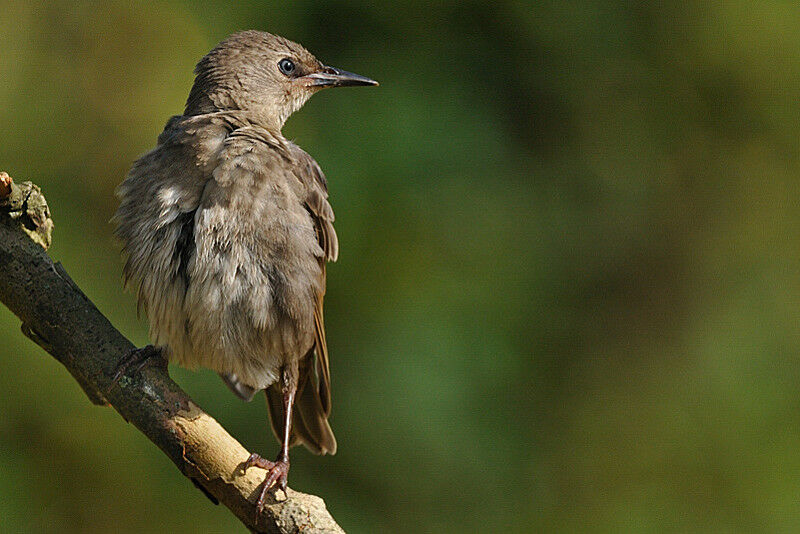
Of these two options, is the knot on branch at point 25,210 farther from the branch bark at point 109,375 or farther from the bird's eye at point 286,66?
the bird's eye at point 286,66

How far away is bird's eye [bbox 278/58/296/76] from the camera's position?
414 centimetres

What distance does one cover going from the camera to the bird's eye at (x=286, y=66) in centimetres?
414

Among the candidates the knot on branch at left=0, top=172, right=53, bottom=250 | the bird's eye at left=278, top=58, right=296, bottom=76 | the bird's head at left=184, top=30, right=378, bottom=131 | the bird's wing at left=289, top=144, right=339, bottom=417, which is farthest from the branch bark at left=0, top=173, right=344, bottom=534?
the bird's eye at left=278, top=58, right=296, bottom=76

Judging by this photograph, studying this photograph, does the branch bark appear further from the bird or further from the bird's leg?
the bird

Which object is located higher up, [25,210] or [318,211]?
[25,210]

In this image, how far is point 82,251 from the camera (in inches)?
186

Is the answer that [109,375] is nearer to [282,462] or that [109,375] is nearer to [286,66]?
[282,462]

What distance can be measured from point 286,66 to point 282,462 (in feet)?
5.88

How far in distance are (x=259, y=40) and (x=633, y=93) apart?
7.68 ft

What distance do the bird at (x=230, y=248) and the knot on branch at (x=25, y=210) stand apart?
1.45ft

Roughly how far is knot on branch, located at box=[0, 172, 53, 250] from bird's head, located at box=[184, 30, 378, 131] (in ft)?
3.51

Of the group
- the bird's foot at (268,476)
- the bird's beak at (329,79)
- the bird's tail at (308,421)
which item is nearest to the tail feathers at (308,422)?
the bird's tail at (308,421)

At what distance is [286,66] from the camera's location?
4168mm

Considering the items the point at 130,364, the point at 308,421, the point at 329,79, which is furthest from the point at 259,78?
the point at 130,364
